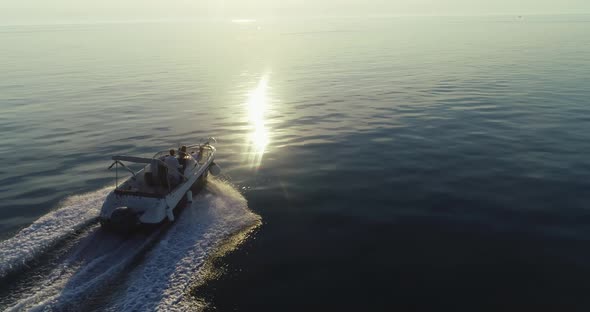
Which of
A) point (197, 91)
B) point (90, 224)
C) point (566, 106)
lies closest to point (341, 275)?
point (90, 224)

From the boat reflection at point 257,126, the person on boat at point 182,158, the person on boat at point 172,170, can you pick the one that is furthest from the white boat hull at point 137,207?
the boat reflection at point 257,126

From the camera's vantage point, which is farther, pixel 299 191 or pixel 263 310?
pixel 299 191

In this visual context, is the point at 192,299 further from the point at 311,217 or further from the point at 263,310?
the point at 311,217

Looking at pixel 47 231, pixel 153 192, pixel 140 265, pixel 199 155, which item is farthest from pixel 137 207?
pixel 199 155

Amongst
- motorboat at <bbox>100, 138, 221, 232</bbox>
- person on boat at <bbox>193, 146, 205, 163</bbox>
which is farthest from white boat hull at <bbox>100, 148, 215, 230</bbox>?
person on boat at <bbox>193, 146, 205, 163</bbox>

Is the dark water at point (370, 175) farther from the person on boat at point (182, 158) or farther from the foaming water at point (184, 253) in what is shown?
the person on boat at point (182, 158)
